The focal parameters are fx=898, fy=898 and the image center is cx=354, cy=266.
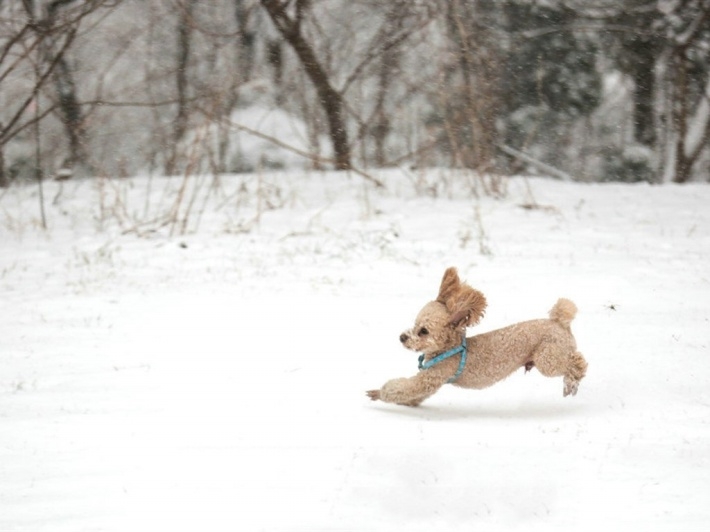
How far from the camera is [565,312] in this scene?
4.68 meters

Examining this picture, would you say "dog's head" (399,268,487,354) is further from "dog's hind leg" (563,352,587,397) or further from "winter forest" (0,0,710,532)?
"dog's hind leg" (563,352,587,397)

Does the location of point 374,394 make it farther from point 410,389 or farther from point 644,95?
point 644,95

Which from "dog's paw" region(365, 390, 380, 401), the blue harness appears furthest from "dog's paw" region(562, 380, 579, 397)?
"dog's paw" region(365, 390, 380, 401)

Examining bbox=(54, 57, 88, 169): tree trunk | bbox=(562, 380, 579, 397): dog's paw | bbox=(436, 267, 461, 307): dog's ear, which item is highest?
bbox=(54, 57, 88, 169): tree trunk

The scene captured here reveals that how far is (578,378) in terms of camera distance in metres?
4.61

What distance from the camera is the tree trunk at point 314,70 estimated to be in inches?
498

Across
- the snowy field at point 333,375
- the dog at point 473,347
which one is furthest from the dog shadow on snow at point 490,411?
the dog at point 473,347

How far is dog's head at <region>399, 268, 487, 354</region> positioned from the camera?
4590mm

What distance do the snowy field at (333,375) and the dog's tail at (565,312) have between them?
51cm

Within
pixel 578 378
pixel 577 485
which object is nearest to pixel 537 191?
pixel 578 378

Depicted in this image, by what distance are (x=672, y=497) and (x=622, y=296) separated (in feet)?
11.3

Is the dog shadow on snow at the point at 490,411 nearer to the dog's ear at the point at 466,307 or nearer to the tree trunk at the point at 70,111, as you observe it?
the dog's ear at the point at 466,307

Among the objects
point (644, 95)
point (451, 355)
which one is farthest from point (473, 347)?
point (644, 95)

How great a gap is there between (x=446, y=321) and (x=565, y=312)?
0.63m
